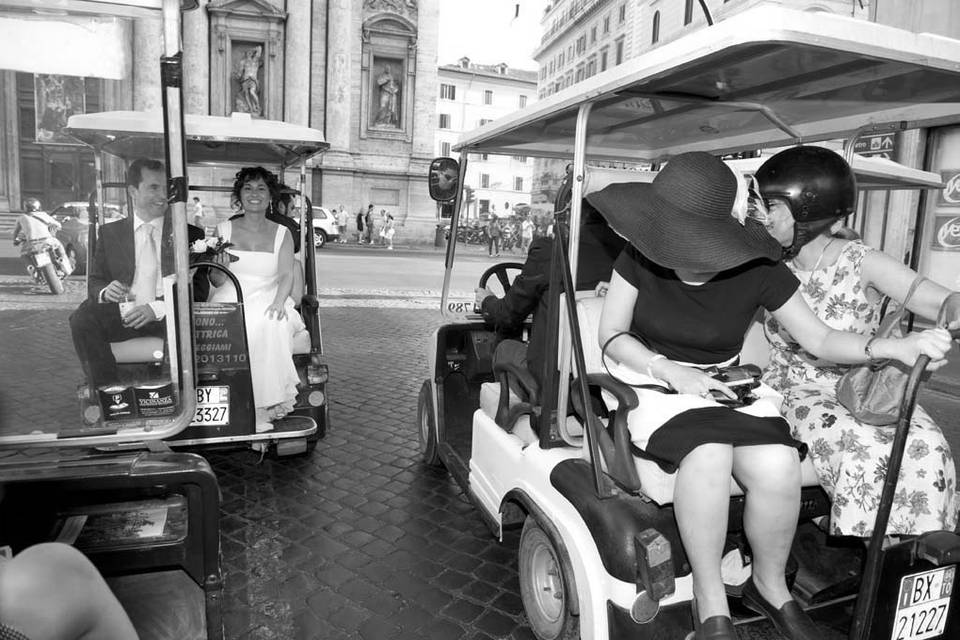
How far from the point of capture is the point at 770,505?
2.17 metres

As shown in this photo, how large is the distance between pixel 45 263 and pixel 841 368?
9.71 ft

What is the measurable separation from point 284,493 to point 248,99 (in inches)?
999

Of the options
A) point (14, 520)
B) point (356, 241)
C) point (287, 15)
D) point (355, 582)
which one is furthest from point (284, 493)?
point (287, 15)

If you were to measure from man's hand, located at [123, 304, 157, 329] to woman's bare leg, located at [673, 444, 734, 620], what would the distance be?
186cm

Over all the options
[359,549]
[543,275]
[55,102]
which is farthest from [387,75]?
[55,102]

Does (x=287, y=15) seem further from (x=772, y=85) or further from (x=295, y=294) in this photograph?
(x=772, y=85)

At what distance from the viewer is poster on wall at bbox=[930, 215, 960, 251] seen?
11.3 metres

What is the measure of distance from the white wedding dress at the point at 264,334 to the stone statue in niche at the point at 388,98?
2473cm

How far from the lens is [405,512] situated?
153 inches

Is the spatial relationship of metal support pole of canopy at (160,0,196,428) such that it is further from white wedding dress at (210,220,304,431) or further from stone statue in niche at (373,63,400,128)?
stone statue in niche at (373,63,400,128)

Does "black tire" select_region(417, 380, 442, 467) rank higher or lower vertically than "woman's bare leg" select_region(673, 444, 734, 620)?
lower

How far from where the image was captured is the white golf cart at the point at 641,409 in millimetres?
1916

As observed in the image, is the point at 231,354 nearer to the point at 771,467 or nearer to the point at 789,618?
the point at 771,467

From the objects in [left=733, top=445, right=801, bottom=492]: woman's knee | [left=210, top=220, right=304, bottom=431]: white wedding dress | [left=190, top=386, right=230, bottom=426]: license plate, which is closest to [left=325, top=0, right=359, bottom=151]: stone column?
[left=210, top=220, right=304, bottom=431]: white wedding dress
